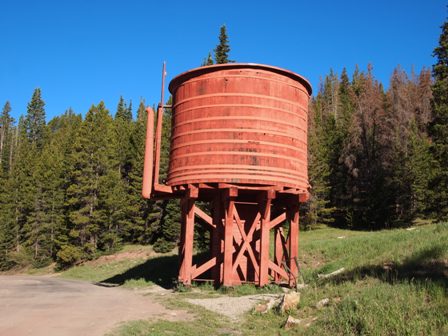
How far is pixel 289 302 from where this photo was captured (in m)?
10.4

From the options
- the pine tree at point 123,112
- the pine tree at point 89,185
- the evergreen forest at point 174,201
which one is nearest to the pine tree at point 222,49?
the evergreen forest at point 174,201

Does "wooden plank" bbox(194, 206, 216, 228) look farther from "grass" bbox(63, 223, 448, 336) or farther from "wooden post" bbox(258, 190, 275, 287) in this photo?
"grass" bbox(63, 223, 448, 336)

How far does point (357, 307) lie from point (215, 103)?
8907 millimetres

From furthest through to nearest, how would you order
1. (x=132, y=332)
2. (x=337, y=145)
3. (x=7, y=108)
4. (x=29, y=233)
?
(x=7, y=108) < (x=337, y=145) < (x=29, y=233) < (x=132, y=332)

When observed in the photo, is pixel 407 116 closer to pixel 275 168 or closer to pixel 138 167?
pixel 138 167

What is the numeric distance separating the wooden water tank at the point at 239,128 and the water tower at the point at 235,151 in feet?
0.11

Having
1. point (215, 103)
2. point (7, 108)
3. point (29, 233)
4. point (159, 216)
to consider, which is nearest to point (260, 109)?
point (215, 103)

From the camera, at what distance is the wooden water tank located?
48.6 ft

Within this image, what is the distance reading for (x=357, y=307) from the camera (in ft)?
28.0

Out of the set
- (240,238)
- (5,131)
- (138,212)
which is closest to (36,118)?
(5,131)

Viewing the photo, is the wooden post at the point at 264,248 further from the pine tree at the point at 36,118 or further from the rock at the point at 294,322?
the pine tree at the point at 36,118

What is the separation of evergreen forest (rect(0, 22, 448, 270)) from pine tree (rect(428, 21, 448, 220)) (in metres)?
0.08

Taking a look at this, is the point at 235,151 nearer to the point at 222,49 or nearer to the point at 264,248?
the point at 264,248

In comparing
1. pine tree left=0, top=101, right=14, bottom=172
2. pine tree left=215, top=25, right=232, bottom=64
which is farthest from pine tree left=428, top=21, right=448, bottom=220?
pine tree left=0, top=101, right=14, bottom=172
